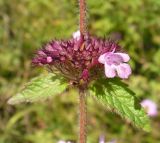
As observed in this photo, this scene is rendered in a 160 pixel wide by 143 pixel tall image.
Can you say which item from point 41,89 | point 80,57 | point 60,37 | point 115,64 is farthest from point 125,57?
point 60,37

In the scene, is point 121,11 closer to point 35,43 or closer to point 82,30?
point 35,43

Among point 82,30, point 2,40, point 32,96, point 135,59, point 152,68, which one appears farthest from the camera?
point 2,40

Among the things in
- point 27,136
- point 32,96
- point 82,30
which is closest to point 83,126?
point 32,96

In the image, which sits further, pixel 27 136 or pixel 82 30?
pixel 27 136

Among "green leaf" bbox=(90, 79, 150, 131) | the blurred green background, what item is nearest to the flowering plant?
"green leaf" bbox=(90, 79, 150, 131)

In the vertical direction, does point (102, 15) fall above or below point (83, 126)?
above

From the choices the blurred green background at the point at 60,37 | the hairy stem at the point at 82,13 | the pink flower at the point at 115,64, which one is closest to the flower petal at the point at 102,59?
the pink flower at the point at 115,64

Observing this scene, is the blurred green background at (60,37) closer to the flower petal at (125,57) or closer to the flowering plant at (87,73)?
the flowering plant at (87,73)

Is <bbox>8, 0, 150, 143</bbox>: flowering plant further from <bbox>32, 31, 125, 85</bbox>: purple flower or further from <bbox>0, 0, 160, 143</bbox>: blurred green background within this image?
<bbox>0, 0, 160, 143</bbox>: blurred green background
